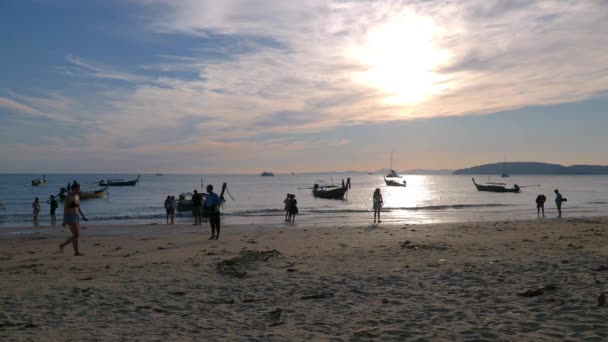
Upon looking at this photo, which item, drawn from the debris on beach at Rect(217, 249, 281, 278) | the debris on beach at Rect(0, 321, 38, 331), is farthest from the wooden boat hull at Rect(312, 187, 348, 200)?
the debris on beach at Rect(0, 321, 38, 331)

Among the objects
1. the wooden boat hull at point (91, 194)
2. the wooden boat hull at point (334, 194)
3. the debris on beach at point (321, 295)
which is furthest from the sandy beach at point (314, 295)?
the wooden boat hull at point (91, 194)

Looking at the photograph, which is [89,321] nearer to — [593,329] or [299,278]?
[299,278]

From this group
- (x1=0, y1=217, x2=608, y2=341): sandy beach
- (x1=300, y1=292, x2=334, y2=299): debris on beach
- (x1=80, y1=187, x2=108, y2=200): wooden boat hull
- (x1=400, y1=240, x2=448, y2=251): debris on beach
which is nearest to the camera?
(x1=0, y1=217, x2=608, y2=341): sandy beach

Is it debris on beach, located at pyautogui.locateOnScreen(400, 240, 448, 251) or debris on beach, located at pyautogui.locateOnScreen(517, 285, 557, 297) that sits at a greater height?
debris on beach, located at pyautogui.locateOnScreen(517, 285, 557, 297)

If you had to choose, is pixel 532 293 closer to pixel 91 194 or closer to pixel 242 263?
pixel 242 263

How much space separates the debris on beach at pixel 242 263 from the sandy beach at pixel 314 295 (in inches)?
1.0

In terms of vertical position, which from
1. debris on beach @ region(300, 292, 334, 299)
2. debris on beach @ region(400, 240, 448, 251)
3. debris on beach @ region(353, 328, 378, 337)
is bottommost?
debris on beach @ region(300, 292, 334, 299)

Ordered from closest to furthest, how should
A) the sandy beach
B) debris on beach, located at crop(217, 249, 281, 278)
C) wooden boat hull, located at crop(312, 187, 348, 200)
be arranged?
the sandy beach
debris on beach, located at crop(217, 249, 281, 278)
wooden boat hull, located at crop(312, 187, 348, 200)

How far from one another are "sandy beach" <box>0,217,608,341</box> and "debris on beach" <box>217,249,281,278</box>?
26 mm

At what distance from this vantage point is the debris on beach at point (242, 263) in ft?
31.0

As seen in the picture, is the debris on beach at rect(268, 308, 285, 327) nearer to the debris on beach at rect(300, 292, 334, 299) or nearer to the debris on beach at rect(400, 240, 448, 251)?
the debris on beach at rect(300, 292, 334, 299)

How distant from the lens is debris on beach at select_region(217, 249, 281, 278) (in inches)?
372

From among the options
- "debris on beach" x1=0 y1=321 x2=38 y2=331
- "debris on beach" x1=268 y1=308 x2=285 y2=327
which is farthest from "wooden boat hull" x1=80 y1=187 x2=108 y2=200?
"debris on beach" x1=268 y1=308 x2=285 y2=327

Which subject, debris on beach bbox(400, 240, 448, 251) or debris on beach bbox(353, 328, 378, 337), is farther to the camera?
debris on beach bbox(400, 240, 448, 251)
